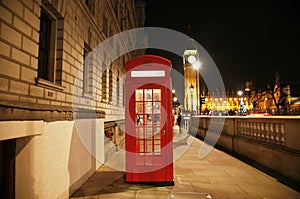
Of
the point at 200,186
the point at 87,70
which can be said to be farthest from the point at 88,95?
the point at 200,186

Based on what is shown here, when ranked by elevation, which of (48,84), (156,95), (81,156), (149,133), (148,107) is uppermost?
(48,84)

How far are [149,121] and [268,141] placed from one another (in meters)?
3.99

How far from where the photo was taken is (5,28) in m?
3.46

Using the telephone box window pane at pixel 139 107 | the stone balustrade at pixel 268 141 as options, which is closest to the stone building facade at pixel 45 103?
the telephone box window pane at pixel 139 107

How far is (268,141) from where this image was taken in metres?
7.29

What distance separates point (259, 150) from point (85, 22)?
7.27 meters

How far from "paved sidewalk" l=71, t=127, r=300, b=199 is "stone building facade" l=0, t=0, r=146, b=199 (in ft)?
1.73

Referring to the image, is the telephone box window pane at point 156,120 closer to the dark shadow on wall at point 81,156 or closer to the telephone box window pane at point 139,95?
the telephone box window pane at point 139,95

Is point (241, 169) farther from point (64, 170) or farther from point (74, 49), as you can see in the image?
point (74, 49)

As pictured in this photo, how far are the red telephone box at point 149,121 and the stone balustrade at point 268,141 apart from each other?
3045mm

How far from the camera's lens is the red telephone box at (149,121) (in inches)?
234

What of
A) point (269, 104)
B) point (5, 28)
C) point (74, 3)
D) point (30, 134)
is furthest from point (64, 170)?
point (269, 104)

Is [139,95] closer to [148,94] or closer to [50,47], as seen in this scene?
[148,94]

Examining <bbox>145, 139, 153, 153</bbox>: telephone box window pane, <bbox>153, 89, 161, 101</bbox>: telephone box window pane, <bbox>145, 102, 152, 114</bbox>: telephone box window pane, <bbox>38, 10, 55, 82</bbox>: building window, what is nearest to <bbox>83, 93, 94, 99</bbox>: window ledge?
<bbox>38, 10, 55, 82</bbox>: building window
